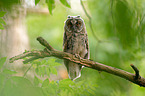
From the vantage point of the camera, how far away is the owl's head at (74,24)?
5.88 feet

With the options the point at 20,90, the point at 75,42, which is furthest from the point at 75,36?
the point at 20,90

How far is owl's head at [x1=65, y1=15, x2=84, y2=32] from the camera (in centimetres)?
179

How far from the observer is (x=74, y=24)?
1789 millimetres

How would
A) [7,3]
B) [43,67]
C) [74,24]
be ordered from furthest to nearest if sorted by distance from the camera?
[74,24], [43,67], [7,3]

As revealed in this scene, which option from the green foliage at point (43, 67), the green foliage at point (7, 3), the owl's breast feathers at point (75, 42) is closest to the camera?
the green foliage at point (7, 3)

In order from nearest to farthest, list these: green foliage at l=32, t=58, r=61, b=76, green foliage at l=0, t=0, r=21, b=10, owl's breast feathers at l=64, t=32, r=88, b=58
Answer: green foliage at l=0, t=0, r=21, b=10, green foliage at l=32, t=58, r=61, b=76, owl's breast feathers at l=64, t=32, r=88, b=58

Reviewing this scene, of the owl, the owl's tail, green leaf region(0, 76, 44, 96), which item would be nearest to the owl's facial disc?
the owl

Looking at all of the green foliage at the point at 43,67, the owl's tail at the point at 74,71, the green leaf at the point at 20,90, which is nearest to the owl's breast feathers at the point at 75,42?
the owl's tail at the point at 74,71

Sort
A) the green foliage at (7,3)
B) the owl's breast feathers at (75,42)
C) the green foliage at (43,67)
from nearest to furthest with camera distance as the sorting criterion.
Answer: the green foliage at (7,3)
the green foliage at (43,67)
the owl's breast feathers at (75,42)

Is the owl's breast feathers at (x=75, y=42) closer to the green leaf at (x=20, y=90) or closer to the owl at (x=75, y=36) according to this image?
the owl at (x=75, y=36)

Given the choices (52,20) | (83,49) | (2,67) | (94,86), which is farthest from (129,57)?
(52,20)

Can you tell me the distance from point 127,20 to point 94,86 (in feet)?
1.75

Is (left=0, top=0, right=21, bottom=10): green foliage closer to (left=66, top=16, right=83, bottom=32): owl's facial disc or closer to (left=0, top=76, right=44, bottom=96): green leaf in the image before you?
(left=0, top=76, right=44, bottom=96): green leaf

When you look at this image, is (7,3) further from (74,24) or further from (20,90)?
(74,24)
